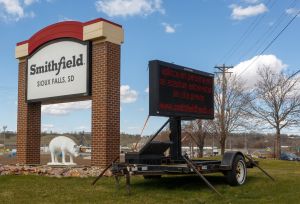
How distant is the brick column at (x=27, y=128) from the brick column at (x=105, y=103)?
432 cm

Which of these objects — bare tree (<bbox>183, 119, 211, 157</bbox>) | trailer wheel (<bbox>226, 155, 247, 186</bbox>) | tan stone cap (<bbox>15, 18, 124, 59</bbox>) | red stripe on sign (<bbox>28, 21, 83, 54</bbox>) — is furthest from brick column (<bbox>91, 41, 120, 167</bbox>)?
bare tree (<bbox>183, 119, 211, 157</bbox>)

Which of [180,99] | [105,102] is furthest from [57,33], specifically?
[180,99]

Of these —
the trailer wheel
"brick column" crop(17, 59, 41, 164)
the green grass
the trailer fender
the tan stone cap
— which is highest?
the tan stone cap

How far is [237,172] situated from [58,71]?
8112 mm

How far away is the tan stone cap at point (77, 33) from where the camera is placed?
15047 millimetres

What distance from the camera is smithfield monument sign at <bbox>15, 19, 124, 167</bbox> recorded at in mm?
14820

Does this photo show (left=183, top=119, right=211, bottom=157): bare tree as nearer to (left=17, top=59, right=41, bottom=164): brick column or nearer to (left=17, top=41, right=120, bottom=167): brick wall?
(left=17, top=59, right=41, bottom=164): brick column

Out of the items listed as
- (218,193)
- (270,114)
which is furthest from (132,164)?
(270,114)

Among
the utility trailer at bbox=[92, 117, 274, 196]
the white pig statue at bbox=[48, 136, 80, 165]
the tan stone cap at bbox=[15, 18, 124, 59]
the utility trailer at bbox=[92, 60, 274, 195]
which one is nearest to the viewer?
the utility trailer at bbox=[92, 117, 274, 196]

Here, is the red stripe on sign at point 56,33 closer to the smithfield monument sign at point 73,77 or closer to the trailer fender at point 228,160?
the smithfield monument sign at point 73,77

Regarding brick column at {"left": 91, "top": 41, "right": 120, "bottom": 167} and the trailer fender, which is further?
brick column at {"left": 91, "top": 41, "right": 120, "bottom": 167}

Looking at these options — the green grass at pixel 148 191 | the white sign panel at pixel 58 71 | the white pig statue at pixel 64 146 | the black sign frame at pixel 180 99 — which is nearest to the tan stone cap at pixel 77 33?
the white sign panel at pixel 58 71

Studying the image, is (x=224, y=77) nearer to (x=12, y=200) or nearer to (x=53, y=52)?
(x=53, y=52)

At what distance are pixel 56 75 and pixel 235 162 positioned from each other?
808 cm
